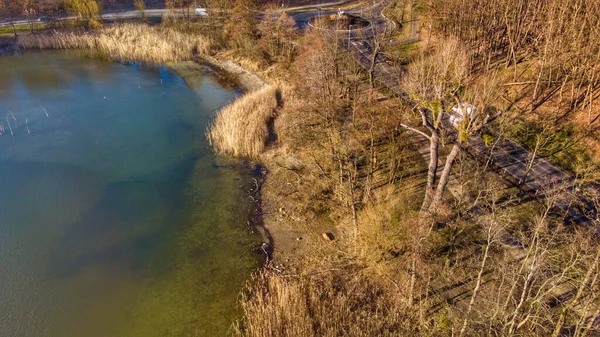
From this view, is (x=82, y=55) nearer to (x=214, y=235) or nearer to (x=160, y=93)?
(x=160, y=93)

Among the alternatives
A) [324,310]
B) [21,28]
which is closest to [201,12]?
[21,28]

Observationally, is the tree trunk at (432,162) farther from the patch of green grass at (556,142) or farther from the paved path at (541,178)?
the patch of green grass at (556,142)

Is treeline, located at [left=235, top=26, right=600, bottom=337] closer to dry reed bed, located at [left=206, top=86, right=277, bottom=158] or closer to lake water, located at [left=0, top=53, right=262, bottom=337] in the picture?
dry reed bed, located at [left=206, top=86, right=277, bottom=158]

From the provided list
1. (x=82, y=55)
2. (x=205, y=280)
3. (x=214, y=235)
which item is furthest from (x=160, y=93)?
(x=205, y=280)

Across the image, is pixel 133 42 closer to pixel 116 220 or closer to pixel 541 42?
pixel 116 220

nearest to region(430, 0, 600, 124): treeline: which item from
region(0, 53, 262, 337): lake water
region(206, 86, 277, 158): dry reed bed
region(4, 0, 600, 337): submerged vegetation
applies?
region(4, 0, 600, 337): submerged vegetation

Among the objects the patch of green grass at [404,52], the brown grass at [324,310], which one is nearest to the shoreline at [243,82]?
the brown grass at [324,310]
